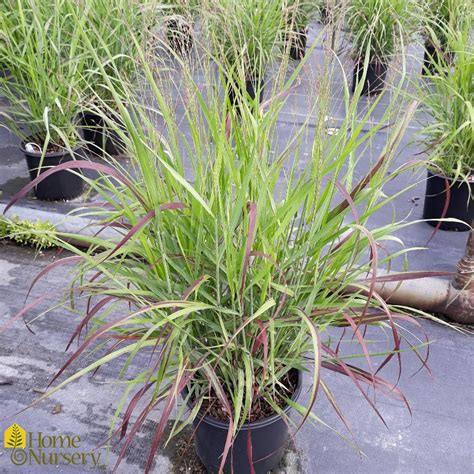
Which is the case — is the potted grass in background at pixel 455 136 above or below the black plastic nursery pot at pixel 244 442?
above

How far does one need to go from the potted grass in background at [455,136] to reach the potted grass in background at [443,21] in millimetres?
53

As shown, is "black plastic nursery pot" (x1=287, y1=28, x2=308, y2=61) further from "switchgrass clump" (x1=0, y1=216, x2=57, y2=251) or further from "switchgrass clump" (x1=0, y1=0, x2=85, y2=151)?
"switchgrass clump" (x1=0, y1=216, x2=57, y2=251)

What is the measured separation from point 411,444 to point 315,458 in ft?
0.90

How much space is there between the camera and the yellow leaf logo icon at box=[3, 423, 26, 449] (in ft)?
4.82

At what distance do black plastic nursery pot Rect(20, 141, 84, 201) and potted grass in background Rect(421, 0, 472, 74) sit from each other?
1.66m

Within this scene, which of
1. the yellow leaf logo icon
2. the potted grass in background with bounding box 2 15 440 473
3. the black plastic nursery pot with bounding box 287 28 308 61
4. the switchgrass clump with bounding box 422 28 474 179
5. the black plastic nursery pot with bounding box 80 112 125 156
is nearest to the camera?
the potted grass in background with bounding box 2 15 440 473

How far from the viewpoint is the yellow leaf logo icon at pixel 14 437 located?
1470 mm

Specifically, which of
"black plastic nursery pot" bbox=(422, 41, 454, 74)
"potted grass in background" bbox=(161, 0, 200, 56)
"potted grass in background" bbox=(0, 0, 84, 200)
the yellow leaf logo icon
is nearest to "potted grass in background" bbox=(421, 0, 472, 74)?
"black plastic nursery pot" bbox=(422, 41, 454, 74)

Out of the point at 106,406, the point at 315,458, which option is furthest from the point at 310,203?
the point at 106,406

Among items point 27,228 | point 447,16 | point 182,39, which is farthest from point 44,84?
point 447,16

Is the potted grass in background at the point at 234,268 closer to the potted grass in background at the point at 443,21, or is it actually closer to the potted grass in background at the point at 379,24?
the potted grass in background at the point at 443,21

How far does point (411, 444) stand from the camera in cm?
149

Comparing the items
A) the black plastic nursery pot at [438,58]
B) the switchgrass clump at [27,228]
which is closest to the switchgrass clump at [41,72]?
the switchgrass clump at [27,228]

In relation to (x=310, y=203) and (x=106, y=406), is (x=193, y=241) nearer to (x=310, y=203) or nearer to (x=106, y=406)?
(x=310, y=203)
